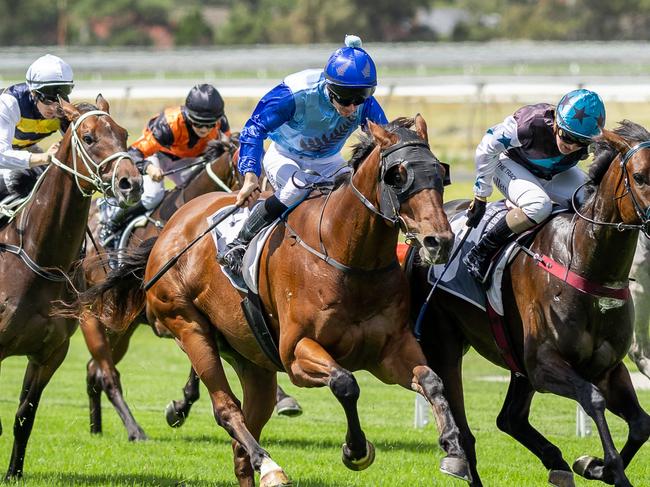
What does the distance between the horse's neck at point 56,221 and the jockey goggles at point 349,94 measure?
6.42 ft

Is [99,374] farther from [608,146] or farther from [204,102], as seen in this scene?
[608,146]

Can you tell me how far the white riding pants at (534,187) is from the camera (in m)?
6.96

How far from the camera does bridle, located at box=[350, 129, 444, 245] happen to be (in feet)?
19.2

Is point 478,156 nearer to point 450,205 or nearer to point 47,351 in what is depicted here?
point 450,205

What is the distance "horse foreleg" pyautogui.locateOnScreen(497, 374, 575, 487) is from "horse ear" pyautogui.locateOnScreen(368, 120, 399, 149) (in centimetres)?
208

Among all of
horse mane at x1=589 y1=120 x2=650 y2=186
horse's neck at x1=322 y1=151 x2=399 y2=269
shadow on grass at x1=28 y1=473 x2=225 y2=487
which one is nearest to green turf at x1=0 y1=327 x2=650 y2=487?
shadow on grass at x1=28 y1=473 x2=225 y2=487

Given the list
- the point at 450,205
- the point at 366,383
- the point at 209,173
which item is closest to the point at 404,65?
the point at 366,383

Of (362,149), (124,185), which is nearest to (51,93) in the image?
(124,185)

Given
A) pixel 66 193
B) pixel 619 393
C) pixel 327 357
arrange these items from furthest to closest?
pixel 66 193 → pixel 619 393 → pixel 327 357

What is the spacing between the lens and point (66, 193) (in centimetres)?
776

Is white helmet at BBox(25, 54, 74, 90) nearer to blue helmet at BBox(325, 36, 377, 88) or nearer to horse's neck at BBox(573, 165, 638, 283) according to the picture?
blue helmet at BBox(325, 36, 377, 88)

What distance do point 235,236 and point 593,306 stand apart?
2.09 m

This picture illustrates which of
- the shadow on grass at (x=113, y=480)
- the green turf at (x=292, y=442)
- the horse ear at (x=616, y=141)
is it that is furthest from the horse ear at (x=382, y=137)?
the shadow on grass at (x=113, y=480)

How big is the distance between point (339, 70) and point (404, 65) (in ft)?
96.2
